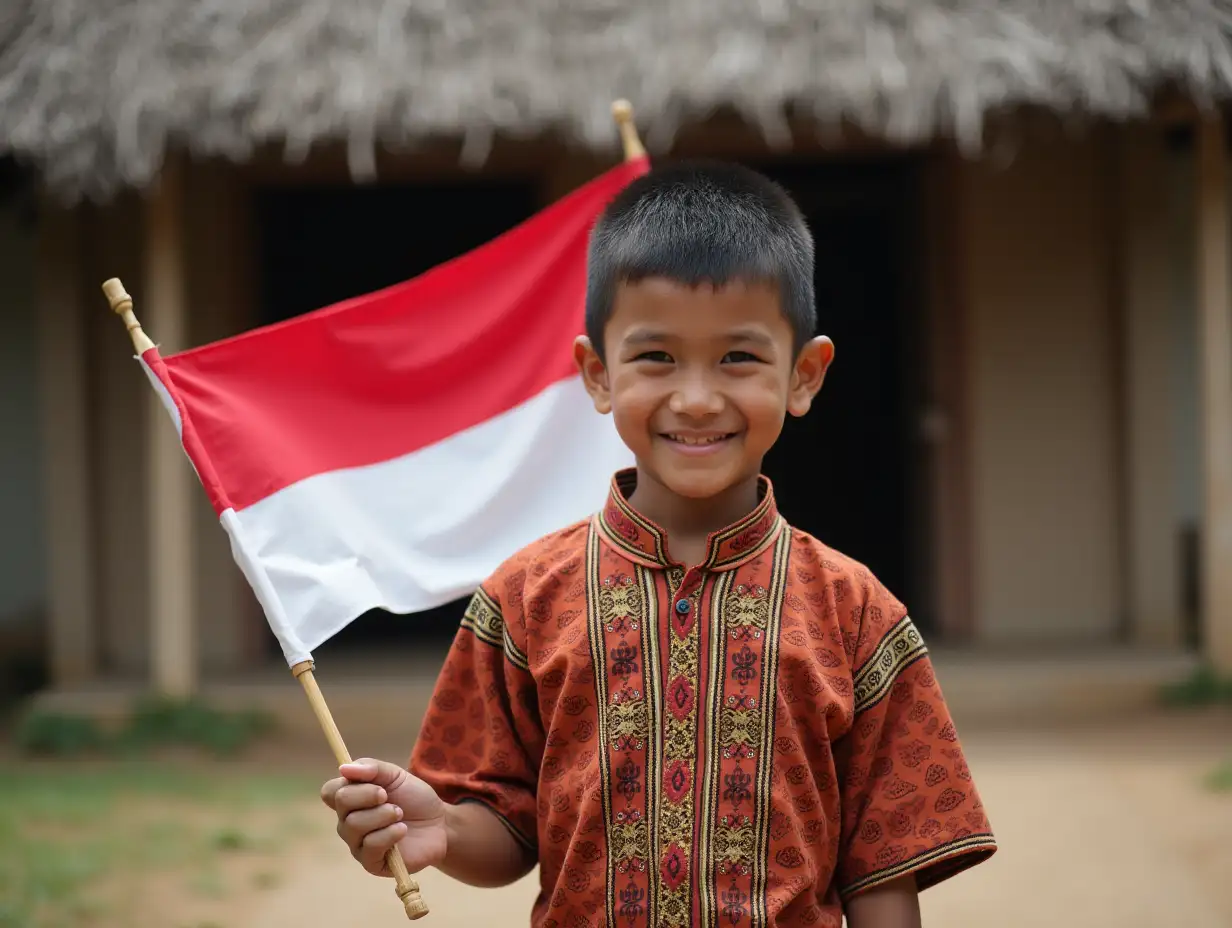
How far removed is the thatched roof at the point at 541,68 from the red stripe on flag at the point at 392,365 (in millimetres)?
2842

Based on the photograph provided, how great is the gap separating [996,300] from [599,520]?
5628mm

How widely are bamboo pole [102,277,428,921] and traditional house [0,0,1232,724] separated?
3667 millimetres

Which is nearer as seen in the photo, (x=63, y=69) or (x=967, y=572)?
(x=63, y=69)

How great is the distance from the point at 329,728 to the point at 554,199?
17.9ft

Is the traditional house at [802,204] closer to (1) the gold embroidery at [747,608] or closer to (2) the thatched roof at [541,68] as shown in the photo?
(2) the thatched roof at [541,68]

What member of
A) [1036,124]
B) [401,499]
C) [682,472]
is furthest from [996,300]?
[682,472]

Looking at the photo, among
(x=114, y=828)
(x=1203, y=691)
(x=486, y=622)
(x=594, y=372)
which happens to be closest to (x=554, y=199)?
(x=114, y=828)

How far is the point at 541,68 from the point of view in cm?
571

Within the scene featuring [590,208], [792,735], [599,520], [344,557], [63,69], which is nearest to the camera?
[792,735]

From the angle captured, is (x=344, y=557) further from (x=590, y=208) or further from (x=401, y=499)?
(x=590, y=208)

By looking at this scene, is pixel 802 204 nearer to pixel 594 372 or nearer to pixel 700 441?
pixel 594 372

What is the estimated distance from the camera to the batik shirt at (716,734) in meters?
1.68

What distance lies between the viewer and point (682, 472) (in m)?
1.69

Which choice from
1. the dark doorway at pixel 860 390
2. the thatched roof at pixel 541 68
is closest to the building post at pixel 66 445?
the thatched roof at pixel 541 68
